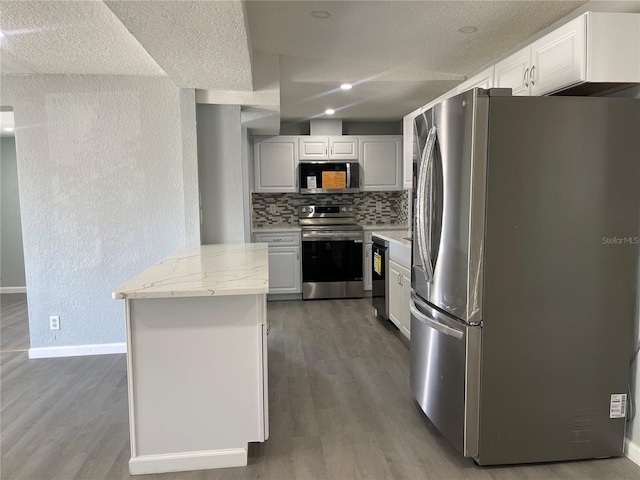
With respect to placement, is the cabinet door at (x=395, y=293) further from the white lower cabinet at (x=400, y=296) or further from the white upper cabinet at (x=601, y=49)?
the white upper cabinet at (x=601, y=49)

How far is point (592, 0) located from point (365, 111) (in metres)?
3.00

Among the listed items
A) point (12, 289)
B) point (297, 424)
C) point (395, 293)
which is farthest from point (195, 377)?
point (12, 289)

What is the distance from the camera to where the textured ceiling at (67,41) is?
2141 mm

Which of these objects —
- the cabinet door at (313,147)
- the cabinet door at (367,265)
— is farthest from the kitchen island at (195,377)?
the cabinet door at (313,147)

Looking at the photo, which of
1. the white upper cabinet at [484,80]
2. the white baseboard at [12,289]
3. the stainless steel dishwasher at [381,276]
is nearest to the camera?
the white upper cabinet at [484,80]

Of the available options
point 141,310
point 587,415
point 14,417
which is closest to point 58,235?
point 14,417

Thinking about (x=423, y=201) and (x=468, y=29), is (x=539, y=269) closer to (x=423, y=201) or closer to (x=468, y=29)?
(x=423, y=201)

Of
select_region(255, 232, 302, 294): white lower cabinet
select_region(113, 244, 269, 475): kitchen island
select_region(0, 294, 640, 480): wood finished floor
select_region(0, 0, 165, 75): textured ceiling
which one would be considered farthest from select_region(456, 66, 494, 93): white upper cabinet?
select_region(255, 232, 302, 294): white lower cabinet

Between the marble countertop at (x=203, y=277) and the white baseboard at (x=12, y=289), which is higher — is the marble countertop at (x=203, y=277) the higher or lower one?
the higher one

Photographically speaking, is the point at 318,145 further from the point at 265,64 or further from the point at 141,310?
the point at 141,310

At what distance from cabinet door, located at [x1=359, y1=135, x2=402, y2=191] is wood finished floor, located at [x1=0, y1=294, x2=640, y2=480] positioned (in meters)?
2.41

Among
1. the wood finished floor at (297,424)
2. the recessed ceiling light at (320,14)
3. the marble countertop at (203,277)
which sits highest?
the recessed ceiling light at (320,14)

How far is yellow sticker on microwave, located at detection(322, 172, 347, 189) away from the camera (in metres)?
5.41

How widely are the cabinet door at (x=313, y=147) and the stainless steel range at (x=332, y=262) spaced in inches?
36.5
